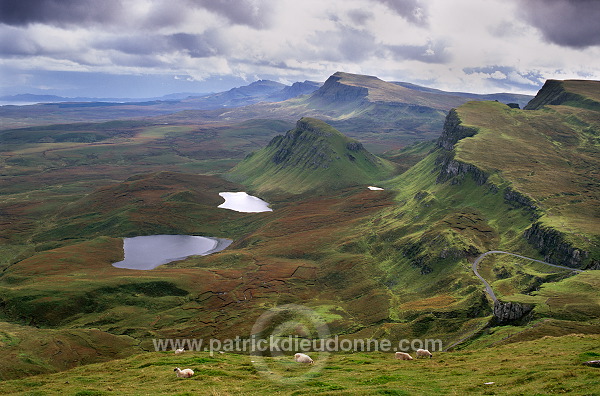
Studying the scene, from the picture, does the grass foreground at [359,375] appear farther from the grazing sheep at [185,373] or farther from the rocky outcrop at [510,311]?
the rocky outcrop at [510,311]

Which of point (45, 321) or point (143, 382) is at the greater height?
point (143, 382)

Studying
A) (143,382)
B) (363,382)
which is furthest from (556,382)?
(143,382)

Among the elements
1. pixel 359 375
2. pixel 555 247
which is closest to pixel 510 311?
pixel 359 375

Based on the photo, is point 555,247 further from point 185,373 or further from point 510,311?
point 185,373

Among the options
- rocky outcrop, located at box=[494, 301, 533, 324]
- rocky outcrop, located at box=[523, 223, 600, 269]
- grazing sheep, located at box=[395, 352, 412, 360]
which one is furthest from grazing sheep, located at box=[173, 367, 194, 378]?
rocky outcrop, located at box=[523, 223, 600, 269]

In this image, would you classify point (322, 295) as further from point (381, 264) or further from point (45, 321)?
point (45, 321)

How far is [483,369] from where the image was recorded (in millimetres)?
50812

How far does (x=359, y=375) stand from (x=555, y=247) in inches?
5224

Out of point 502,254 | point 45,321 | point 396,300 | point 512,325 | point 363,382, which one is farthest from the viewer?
point 502,254

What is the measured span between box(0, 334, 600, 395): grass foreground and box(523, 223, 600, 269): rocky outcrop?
88858mm

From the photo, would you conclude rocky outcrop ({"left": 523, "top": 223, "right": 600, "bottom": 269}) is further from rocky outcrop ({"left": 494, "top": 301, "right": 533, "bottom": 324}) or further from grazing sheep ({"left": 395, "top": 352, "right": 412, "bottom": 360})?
grazing sheep ({"left": 395, "top": 352, "right": 412, "bottom": 360})

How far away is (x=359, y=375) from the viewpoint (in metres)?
52.8

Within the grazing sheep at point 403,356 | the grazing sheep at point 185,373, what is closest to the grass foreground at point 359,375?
the grazing sheep at point 185,373

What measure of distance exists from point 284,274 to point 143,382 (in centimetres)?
14284
